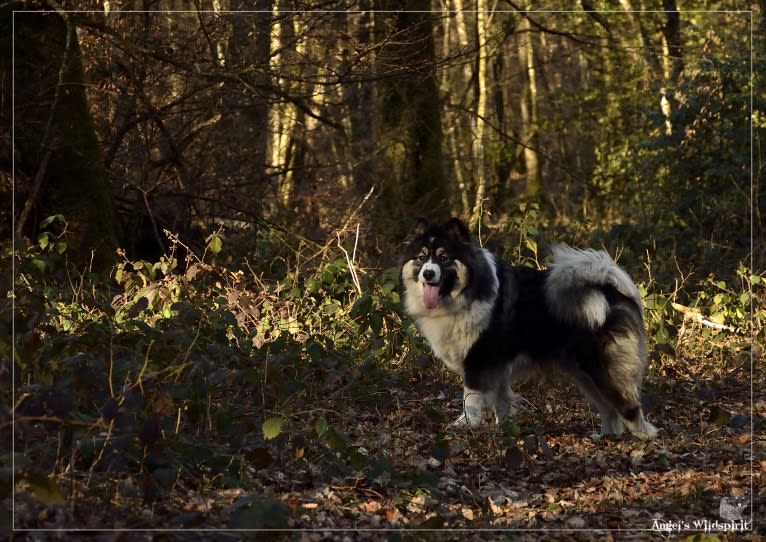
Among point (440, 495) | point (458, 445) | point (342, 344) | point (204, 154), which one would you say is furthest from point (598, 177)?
point (440, 495)

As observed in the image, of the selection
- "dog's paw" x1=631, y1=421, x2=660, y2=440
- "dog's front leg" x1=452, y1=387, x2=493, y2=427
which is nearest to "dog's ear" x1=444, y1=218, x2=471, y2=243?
"dog's front leg" x1=452, y1=387, x2=493, y2=427

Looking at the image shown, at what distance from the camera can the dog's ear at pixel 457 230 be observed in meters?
7.80

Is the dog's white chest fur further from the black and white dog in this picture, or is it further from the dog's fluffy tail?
the dog's fluffy tail

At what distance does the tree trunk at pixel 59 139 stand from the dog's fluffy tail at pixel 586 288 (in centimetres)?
567

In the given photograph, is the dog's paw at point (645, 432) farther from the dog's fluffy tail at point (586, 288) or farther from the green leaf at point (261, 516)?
the green leaf at point (261, 516)

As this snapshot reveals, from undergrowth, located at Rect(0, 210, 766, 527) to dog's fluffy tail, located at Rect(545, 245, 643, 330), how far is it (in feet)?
2.85

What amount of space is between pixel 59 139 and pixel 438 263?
16.3 ft

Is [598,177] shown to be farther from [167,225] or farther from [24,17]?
[24,17]

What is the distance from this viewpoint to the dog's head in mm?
7816

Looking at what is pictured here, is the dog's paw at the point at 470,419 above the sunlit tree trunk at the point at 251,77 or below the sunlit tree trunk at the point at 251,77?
below

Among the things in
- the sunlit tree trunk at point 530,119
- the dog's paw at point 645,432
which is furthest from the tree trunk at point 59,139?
the sunlit tree trunk at point 530,119

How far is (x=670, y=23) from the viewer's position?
790 inches

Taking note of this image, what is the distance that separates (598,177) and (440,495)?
16.2 m

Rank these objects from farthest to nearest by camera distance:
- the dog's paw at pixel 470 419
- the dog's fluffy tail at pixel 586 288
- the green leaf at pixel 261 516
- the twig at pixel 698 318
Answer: the twig at pixel 698 318
the dog's paw at pixel 470 419
the dog's fluffy tail at pixel 586 288
the green leaf at pixel 261 516
